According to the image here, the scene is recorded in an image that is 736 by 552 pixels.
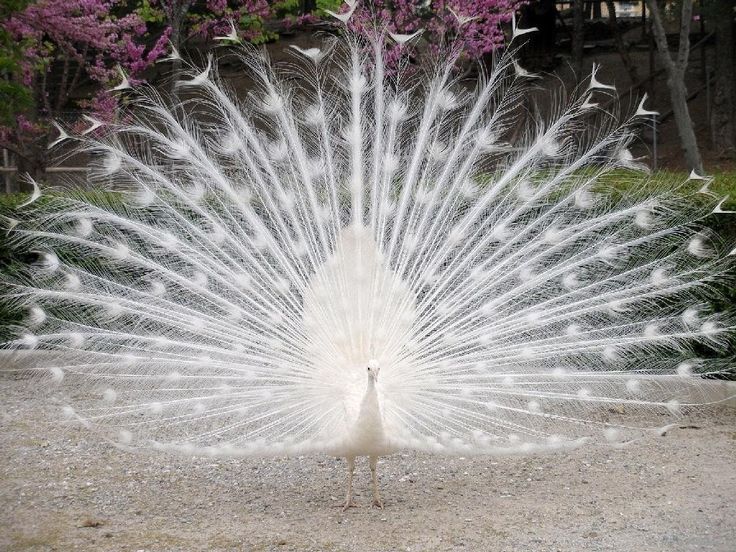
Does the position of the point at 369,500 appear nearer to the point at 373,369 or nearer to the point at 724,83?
the point at 373,369

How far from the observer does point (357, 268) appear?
5086mm

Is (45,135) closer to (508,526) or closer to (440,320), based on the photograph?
(440,320)

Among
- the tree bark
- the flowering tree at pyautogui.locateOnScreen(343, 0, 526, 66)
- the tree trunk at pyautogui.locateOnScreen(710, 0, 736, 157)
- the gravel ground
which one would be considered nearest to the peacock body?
the gravel ground

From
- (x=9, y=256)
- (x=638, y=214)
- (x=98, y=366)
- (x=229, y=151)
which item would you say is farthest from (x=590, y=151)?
(x=9, y=256)

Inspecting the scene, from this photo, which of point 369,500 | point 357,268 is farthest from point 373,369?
point 369,500

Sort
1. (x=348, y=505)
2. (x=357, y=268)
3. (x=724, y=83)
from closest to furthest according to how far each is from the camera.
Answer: (x=348, y=505)
(x=357, y=268)
(x=724, y=83)

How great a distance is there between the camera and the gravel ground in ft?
14.8

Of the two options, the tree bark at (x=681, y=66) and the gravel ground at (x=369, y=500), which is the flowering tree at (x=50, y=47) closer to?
the gravel ground at (x=369, y=500)

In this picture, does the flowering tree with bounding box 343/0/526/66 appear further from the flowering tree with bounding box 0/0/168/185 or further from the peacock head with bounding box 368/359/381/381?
the peacock head with bounding box 368/359/381/381

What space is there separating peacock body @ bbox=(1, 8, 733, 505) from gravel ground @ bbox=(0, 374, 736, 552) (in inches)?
11.6

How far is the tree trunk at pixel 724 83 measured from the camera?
611 inches

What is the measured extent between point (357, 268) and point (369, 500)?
1.32m

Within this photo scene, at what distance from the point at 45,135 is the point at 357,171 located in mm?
8586

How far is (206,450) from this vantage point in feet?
14.9
